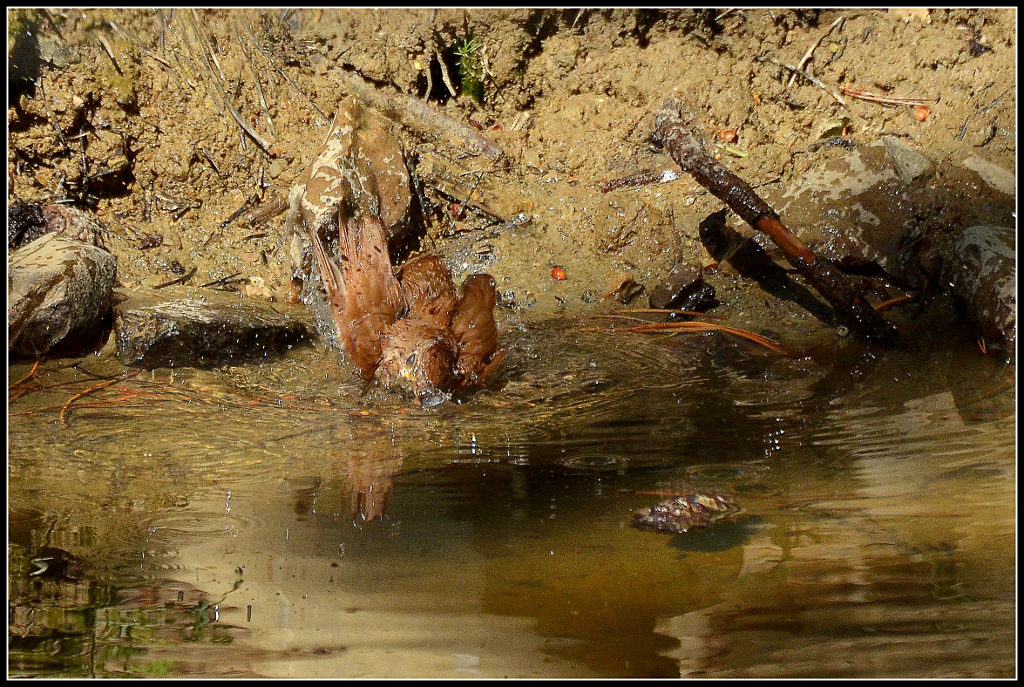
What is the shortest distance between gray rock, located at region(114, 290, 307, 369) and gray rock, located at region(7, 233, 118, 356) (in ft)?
0.48

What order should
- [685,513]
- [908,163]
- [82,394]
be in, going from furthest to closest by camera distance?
[908,163] → [82,394] → [685,513]

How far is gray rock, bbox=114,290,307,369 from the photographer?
4.05 meters

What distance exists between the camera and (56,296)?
4.11 meters

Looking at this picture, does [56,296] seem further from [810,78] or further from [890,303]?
[810,78]

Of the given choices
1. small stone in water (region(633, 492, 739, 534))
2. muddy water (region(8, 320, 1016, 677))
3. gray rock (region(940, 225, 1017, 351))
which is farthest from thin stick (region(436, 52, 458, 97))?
small stone in water (region(633, 492, 739, 534))

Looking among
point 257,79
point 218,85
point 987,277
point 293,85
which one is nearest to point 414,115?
point 293,85

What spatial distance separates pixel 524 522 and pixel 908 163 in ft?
12.0

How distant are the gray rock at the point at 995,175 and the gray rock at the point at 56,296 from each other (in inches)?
196

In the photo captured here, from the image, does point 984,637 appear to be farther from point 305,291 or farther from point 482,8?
point 482,8

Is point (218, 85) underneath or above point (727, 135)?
above

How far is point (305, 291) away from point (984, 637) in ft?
12.6

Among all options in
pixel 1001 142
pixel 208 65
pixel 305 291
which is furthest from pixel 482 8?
pixel 1001 142

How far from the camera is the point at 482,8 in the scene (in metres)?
5.22

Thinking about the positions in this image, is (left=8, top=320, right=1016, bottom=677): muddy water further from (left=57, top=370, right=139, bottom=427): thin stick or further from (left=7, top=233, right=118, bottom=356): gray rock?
(left=7, top=233, right=118, bottom=356): gray rock
